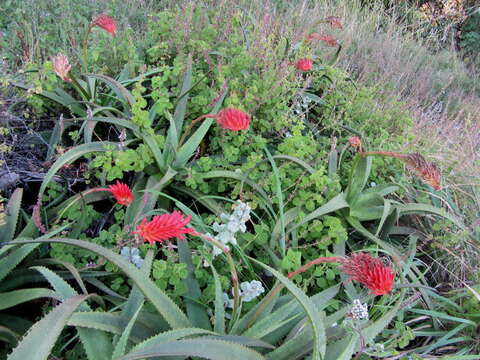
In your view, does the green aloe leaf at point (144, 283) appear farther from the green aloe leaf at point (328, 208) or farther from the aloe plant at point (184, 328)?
the green aloe leaf at point (328, 208)

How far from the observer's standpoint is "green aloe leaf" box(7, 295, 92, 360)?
0.79 metres

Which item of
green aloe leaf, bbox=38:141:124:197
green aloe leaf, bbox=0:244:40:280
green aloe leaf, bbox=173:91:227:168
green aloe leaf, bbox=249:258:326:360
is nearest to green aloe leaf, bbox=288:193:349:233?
green aloe leaf, bbox=173:91:227:168

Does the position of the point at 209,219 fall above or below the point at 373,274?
below

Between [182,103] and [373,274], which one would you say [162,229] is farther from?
[182,103]

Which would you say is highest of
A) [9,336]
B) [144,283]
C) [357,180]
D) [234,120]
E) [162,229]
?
[234,120]

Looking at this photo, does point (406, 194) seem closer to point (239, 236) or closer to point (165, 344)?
point (239, 236)

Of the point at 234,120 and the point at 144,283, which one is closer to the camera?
the point at 144,283

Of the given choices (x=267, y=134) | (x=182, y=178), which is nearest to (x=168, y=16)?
(x=267, y=134)

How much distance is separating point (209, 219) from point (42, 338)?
0.86 m

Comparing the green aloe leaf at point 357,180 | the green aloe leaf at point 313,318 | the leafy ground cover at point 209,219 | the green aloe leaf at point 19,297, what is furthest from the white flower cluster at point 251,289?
the green aloe leaf at point 357,180

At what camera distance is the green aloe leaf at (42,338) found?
2.59 feet

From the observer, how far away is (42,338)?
812mm

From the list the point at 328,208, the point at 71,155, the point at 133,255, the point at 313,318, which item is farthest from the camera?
the point at 328,208

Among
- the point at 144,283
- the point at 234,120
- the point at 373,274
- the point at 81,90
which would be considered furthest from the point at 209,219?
the point at 81,90
